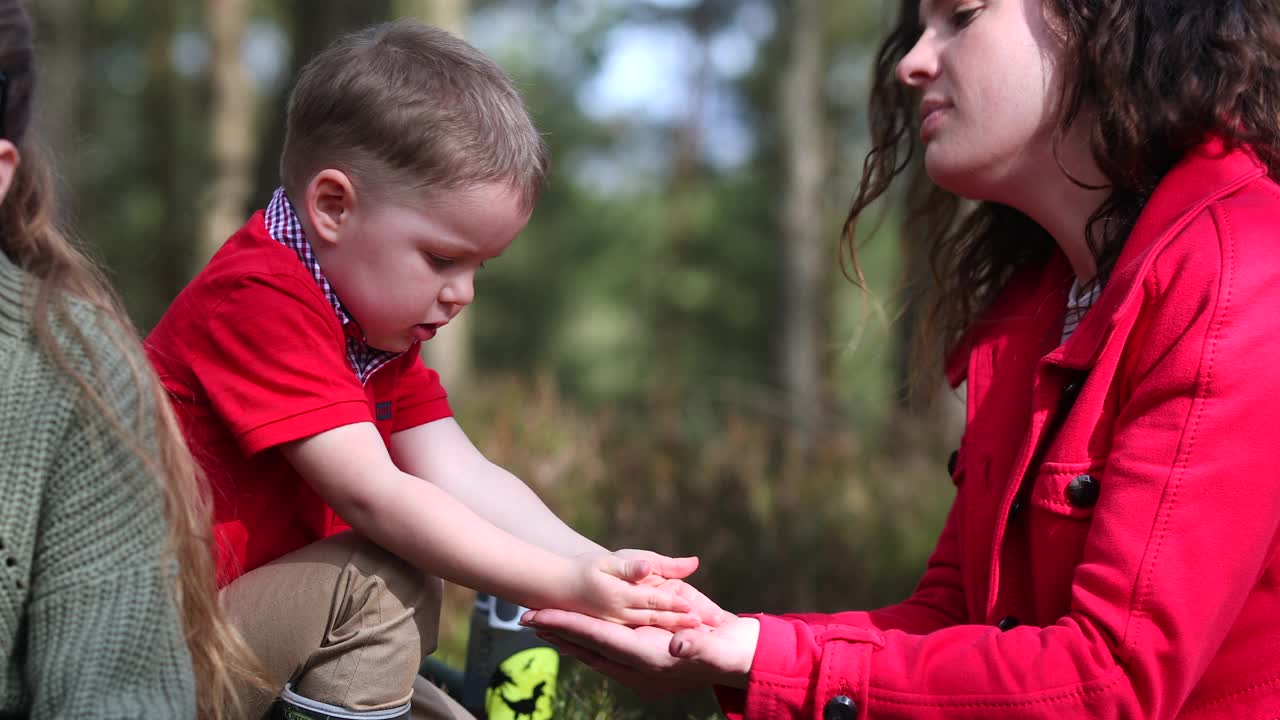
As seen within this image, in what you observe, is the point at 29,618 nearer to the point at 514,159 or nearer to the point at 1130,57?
the point at 514,159

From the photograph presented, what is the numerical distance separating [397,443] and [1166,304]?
4.80ft

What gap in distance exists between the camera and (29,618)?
1689 mm

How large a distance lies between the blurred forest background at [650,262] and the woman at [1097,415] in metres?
0.62

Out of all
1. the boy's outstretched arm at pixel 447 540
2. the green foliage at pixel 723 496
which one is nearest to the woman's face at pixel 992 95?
the boy's outstretched arm at pixel 447 540

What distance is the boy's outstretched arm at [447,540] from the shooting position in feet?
6.99

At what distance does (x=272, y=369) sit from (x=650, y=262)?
1200 inches

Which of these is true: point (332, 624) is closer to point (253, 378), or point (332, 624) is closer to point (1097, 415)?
Result: point (253, 378)

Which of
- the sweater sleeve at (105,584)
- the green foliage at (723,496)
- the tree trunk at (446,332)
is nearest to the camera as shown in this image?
the sweater sleeve at (105,584)

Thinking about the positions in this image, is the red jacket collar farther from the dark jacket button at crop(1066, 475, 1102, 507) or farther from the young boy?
the young boy

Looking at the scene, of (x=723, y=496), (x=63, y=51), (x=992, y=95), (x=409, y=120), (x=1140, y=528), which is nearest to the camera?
(x=1140, y=528)

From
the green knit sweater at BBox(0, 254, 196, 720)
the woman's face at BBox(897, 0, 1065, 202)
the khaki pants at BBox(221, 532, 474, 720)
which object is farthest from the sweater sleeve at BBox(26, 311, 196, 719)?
the woman's face at BBox(897, 0, 1065, 202)

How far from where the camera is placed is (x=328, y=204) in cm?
228

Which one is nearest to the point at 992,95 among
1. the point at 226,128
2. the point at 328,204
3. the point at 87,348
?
the point at 328,204

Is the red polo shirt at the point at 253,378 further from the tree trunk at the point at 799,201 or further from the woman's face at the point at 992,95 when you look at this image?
the tree trunk at the point at 799,201
